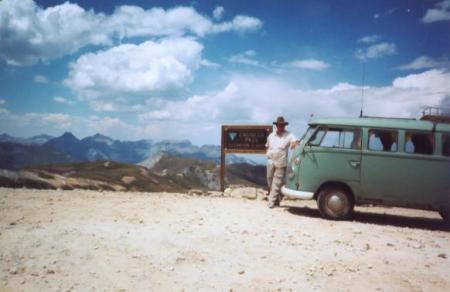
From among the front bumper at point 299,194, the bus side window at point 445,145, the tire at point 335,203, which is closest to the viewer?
the bus side window at point 445,145

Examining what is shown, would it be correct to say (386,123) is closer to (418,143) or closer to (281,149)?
(418,143)

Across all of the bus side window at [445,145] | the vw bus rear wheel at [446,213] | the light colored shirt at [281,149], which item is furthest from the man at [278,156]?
the vw bus rear wheel at [446,213]

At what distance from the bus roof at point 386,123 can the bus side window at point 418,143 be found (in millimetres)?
187

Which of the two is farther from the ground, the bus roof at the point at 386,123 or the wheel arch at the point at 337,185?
the bus roof at the point at 386,123

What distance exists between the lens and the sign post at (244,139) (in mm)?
14720

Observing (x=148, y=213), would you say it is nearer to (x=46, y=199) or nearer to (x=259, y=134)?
(x=46, y=199)

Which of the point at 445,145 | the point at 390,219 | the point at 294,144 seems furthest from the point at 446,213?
the point at 294,144

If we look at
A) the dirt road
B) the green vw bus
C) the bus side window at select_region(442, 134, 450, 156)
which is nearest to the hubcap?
the green vw bus

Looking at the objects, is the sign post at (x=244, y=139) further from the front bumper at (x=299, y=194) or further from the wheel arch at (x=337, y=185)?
the wheel arch at (x=337, y=185)

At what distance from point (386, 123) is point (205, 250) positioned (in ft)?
20.7

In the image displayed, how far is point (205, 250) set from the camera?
258 inches

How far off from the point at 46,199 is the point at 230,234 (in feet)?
20.4

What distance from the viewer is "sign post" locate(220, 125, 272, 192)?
1472 centimetres

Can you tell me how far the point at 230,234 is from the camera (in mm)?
7695
